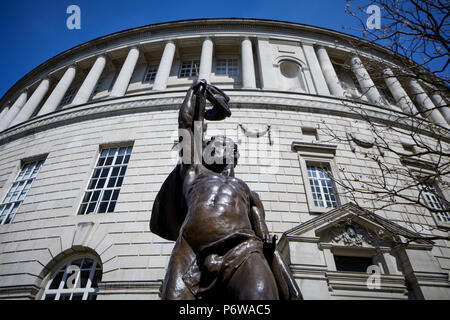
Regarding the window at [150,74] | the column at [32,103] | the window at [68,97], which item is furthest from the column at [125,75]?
the column at [32,103]

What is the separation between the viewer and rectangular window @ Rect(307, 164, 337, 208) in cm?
1066

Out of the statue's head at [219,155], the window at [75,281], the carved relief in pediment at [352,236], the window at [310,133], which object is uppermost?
the window at [310,133]

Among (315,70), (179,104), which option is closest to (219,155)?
(179,104)

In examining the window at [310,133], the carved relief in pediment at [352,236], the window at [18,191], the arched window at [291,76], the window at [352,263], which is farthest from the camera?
the arched window at [291,76]

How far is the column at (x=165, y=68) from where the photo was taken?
53.5 feet

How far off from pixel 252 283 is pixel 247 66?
16.8m

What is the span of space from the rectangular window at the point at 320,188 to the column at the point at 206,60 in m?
8.90

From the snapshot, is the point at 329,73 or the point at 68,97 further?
the point at 68,97

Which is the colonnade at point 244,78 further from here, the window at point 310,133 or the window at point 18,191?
the window at point 18,191

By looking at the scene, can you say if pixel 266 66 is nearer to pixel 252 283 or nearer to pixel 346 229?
pixel 346 229

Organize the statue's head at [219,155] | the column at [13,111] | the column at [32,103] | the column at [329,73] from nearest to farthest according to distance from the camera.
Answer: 1. the statue's head at [219,155]
2. the column at [329,73]
3. the column at [32,103]
4. the column at [13,111]

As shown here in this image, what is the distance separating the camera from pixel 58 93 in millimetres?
18672

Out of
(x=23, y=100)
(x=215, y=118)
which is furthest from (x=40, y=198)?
(x=23, y=100)

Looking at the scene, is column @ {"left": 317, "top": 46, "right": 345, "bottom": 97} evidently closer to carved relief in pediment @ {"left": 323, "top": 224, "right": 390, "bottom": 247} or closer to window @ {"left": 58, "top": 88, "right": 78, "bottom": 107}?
carved relief in pediment @ {"left": 323, "top": 224, "right": 390, "bottom": 247}
